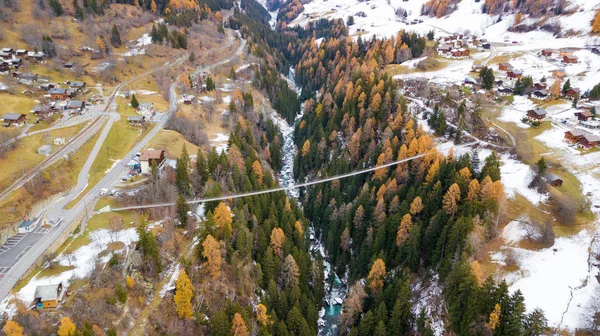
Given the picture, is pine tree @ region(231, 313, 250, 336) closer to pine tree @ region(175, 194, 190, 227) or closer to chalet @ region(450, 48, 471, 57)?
pine tree @ region(175, 194, 190, 227)

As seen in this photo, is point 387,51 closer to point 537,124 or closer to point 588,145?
point 537,124

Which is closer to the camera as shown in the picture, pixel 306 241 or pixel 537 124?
pixel 306 241

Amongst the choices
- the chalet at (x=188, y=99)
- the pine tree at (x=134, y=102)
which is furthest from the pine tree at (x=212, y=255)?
the chalet at (x=188, y=99)

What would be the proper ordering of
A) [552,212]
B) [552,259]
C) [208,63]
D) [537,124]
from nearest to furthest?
[552,259], [552,212], [537,124], [208,63]

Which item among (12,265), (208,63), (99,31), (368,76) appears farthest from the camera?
(208,63)

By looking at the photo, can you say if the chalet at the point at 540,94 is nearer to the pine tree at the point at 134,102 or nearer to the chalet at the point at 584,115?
the chalet at the point at 584,115

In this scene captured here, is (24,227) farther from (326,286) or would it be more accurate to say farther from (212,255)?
(326,286)

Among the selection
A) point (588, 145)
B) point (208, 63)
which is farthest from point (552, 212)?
point (208, 63)

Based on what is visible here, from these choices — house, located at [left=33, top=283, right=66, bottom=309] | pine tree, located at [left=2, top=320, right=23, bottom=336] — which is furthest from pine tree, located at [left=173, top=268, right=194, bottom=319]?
pine tree, located at [left=2, top=320, right=23, bottom=336]
